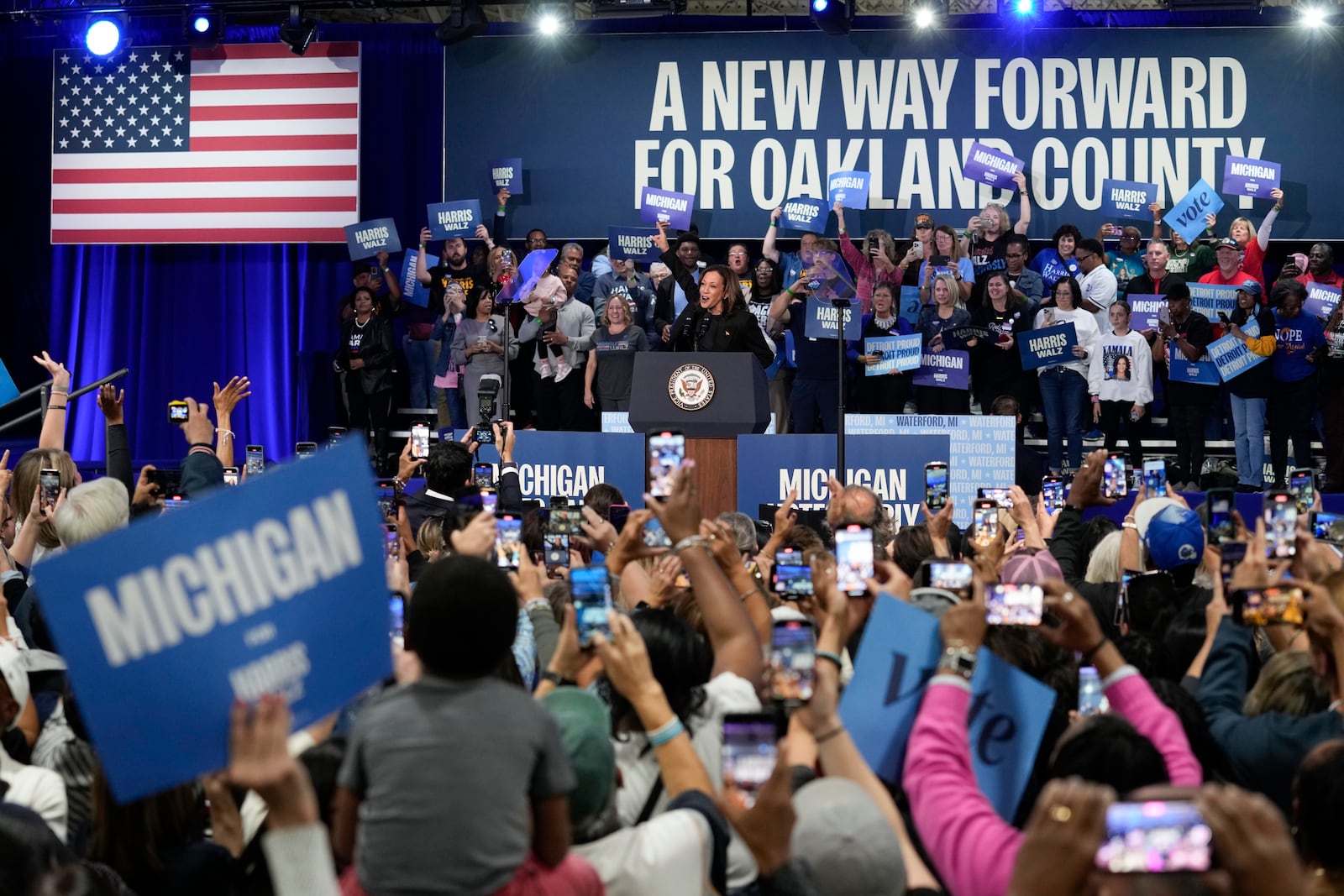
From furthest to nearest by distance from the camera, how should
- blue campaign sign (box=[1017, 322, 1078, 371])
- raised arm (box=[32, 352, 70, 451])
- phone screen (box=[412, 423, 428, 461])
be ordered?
1. blue campaign sign (box=[1017, 322, 1078, 371])
2. phone screen (box=[412, 423, 428, 461])
3. raised arm (box=[32, 352, 70, 451])

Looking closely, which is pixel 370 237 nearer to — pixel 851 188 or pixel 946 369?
pixel 851 188

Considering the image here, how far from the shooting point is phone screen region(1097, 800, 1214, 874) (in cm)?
134

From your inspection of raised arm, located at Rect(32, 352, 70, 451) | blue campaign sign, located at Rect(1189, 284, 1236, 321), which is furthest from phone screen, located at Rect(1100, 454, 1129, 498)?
blue campaign sign, located at Rect(1189, 284, 1236, 321)

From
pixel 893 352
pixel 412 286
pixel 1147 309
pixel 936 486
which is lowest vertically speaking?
pixel 936 486

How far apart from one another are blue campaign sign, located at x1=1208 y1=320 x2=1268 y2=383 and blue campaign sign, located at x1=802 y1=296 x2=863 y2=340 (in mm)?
2412

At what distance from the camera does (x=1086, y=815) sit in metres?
1.37

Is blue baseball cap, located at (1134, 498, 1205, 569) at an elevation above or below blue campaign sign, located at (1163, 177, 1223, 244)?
below

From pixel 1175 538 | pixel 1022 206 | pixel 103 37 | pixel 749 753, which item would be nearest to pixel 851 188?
pixel 1022 206

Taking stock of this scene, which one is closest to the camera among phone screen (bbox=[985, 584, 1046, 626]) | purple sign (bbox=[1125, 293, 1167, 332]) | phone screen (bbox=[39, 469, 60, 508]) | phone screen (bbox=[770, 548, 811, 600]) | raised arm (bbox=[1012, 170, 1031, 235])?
phone screen (bbox=[985, 584, 1046, 626])

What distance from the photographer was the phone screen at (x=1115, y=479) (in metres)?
4.85

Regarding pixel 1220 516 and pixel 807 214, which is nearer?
pixel 1220 516

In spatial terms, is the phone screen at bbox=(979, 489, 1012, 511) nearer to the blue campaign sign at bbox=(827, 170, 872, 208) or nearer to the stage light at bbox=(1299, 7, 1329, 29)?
the blue campaign sign at bbox=(827, 170, 872, 208)

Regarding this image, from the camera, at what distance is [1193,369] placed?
10.3 metres

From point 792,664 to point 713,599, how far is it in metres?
0.61
